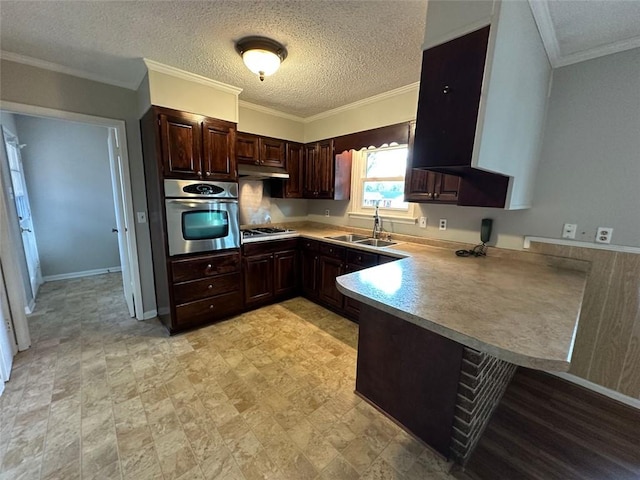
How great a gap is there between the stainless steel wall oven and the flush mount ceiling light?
4.06 feet

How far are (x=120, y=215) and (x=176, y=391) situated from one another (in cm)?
217

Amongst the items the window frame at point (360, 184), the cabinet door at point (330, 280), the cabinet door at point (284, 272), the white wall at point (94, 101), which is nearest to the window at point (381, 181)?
the window frame at point (360, 184)

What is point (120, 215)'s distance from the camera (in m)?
3.01

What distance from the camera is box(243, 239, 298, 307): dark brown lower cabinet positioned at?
10.5 ft

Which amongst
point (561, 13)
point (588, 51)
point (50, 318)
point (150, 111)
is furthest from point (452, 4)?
point (50, 318)

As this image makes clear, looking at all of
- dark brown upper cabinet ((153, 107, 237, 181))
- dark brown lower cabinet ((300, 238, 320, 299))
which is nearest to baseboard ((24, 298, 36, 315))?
dark brown upper cabinet ((153, 107, 237, 181))

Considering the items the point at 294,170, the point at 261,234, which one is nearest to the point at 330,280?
the point at 261,234

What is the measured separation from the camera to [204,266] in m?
2.80

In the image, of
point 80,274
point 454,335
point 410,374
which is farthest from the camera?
point 80,274

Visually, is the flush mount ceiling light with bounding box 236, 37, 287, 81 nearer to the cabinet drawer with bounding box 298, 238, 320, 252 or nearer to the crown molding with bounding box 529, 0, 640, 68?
the crown molding with bounding box 529, 0, 640, 68

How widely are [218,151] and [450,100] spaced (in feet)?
7.39

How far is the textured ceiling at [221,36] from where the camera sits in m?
1.60

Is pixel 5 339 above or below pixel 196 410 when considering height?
above

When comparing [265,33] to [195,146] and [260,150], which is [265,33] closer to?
[195,146]
